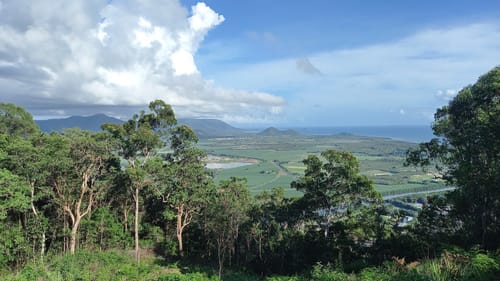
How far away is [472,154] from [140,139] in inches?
525

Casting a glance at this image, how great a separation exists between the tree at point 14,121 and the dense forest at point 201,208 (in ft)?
0.20

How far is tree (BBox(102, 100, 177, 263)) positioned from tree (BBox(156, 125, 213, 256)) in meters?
0.87

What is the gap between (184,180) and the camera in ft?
55.4

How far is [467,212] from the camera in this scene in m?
11.2

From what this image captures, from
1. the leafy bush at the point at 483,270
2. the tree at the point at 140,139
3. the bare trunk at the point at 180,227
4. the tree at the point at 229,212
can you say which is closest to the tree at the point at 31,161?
the tree at the point at 140,139

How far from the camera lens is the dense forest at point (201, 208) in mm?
10266

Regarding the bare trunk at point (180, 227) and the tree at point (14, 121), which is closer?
the bare trunk at point (180, 227)

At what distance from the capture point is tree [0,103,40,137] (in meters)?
18.0

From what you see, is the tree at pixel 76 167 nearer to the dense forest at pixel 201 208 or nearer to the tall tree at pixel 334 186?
the dense forest at pixel 201 208

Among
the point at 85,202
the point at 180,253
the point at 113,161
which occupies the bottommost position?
the point at 180,253

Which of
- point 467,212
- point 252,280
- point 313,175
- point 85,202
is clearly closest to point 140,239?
point 85,202

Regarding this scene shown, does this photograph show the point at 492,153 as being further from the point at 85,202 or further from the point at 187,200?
the point at 85,202

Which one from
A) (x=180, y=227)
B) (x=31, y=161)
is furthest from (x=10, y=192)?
(x=180, y=227)

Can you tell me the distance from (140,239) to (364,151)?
12400 cm
